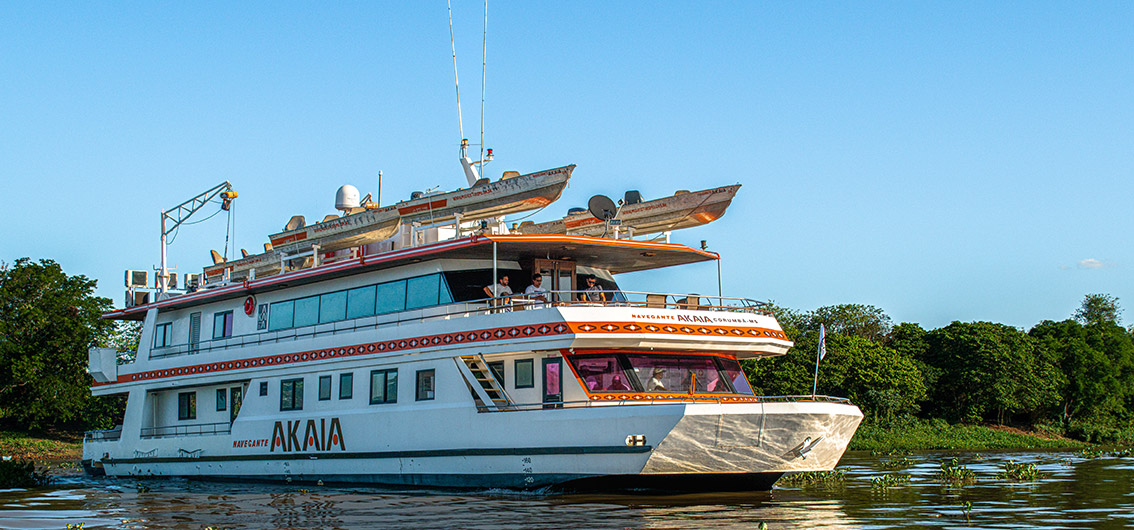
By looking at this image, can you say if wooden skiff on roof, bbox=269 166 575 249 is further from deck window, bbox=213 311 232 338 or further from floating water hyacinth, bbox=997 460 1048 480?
floating water hyacinth, bbox=997 460 1048 480

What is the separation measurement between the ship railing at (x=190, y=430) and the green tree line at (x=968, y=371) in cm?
2887

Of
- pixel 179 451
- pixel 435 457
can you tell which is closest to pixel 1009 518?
pixel 435 457

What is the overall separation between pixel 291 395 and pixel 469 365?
573 cm

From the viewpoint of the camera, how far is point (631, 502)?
17.4m

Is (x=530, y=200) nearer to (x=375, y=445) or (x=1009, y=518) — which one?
(x=375, y=445)

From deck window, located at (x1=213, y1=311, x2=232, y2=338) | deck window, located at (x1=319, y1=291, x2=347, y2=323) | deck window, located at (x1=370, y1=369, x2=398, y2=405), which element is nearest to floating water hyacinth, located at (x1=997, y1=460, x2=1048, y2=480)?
deck window, located at (x1=370, y1=369, x2=398, y2=405)

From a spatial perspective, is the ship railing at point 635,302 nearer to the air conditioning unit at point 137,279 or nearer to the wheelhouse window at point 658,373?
the wheelhouse window at point 658,373

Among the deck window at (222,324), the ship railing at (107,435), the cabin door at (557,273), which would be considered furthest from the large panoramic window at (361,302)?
the ship railing at (107,435)

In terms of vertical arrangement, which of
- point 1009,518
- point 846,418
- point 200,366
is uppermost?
point 200,366

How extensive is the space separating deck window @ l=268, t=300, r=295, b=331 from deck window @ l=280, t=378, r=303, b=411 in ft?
4.83

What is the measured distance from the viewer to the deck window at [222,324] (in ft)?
88.4

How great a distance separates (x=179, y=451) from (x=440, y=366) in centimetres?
981

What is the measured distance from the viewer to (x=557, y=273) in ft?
73.5

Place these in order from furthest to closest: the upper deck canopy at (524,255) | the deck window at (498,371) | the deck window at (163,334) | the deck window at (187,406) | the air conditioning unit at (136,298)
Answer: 1. the air conditioning unit at (136,298)
2. the deck window at (163,334)
3. the deck window at (187,406)
4. the upper deck canopy at (524,255)
5. the deck window at (498,371)
